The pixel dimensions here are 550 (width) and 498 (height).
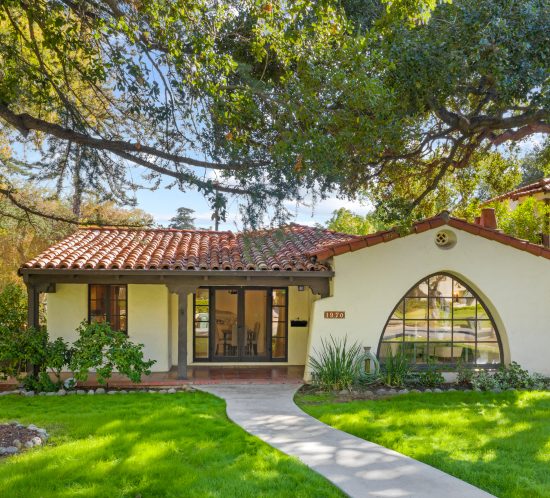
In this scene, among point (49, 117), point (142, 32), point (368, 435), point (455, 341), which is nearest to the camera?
point (142, 32)

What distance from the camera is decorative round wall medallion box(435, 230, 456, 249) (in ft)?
41.3

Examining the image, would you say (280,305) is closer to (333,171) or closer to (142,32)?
(333,171)

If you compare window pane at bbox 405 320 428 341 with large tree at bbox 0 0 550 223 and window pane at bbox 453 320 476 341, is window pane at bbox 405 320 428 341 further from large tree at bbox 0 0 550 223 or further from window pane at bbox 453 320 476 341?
large tree at bbox 0 0 550 223

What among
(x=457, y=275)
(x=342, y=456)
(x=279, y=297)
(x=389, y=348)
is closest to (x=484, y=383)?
(x=389, y=348)

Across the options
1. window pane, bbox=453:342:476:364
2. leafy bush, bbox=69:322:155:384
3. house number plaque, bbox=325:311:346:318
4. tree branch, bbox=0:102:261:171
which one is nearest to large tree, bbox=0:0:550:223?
tree branch, bbox=0:102:261:171

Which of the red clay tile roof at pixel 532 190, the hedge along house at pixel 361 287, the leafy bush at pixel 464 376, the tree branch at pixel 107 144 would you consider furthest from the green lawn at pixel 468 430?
the red clay tile roof at pixel 532 190

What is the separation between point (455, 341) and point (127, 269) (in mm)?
8431

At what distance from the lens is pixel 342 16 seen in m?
8.07

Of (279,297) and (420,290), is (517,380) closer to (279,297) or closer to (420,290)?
(420,290)

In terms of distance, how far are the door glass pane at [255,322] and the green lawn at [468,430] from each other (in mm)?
3677

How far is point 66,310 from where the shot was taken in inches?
523

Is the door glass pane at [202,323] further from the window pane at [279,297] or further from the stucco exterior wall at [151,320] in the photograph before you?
the window pane at [279,297]

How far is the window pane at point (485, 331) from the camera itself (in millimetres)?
12961

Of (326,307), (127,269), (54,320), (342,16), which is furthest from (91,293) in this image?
(342,16)
